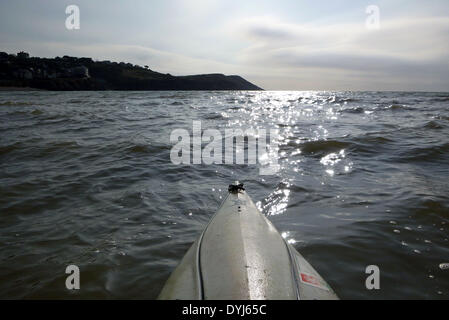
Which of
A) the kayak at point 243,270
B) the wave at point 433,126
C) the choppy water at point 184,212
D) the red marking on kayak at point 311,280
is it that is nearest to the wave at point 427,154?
the choppy water at point 184,212

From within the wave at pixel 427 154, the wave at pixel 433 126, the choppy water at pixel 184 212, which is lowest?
the choppy water at pixel 184 212

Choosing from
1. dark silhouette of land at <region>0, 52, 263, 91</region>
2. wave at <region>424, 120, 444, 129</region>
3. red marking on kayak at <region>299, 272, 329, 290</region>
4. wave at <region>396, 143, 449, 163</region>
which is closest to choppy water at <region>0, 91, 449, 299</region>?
wave at <region>396, 143, 449, 163</region>

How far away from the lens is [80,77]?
9700 cm

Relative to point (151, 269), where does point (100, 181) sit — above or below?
above

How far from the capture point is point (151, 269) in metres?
3.42

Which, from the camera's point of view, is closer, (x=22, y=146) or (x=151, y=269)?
(x=151, y=269)

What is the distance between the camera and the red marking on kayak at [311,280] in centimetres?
257

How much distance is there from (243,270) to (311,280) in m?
0.66

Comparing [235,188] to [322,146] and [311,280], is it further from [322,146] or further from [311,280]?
[322,146]

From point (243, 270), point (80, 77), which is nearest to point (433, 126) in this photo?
point (243, 270)

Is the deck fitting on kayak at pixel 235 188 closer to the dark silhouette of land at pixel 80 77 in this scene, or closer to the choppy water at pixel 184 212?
the choppy water at pixel 184 212

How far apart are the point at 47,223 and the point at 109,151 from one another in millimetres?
4737
